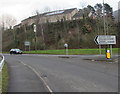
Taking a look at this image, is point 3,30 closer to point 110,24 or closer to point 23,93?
point 110,24

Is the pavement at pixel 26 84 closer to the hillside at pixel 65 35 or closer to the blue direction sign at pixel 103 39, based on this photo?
the blue direction sign at pixel 103 39

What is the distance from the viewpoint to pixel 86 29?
57.6 meters

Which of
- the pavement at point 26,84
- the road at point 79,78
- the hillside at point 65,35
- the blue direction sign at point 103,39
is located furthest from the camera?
the hillside at point 65,35

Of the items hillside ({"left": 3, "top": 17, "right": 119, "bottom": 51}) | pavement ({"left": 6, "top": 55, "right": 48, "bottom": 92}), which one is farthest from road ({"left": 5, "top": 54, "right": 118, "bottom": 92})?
hillside ({"left": 3, "top": 17, "right": 119, "bottom": 51})

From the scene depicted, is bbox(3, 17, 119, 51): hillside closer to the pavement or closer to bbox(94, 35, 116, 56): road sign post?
bbox(94, 35, 116, 56): road sign post

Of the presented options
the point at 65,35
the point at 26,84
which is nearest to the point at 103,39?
the point at 26,84

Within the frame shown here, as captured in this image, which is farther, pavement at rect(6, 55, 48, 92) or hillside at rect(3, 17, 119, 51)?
hillside at rect(3, 17, 119, 51)

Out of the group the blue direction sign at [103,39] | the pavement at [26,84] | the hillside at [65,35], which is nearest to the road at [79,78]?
the pavement at [26,84]

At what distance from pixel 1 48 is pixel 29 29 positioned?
13.5m

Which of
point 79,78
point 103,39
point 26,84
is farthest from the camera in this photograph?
point 103,39

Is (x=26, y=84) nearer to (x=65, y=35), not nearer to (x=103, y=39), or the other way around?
(x=103, y=39)

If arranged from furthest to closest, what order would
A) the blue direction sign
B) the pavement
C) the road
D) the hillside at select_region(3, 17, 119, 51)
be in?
the hillside at select_region(3, 17, 119, 51), the blue direction sign, the pavement, the road

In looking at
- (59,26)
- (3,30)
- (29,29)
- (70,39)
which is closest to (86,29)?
(70,39)

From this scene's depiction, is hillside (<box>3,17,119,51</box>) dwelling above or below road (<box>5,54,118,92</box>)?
above
